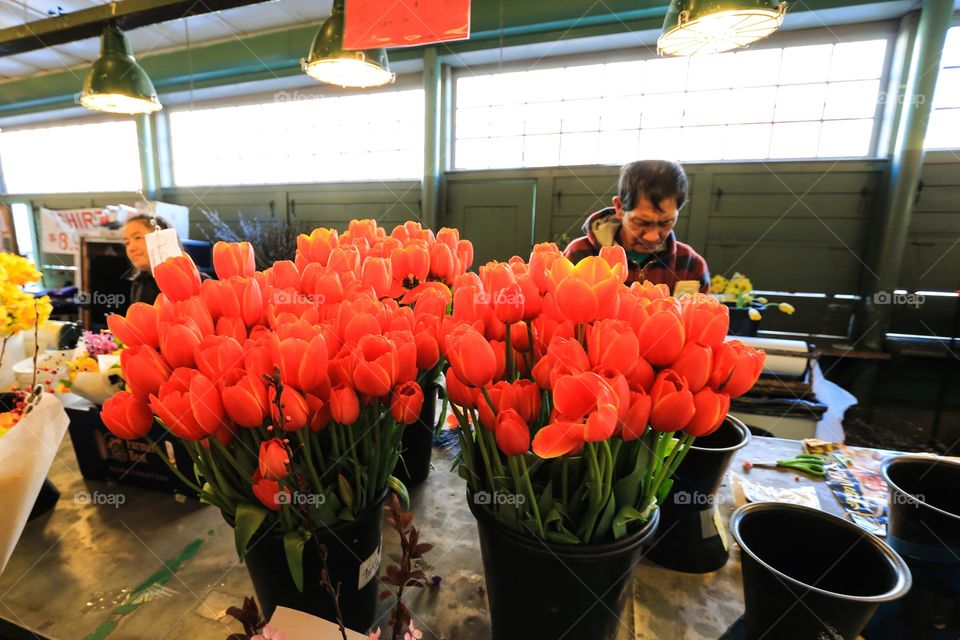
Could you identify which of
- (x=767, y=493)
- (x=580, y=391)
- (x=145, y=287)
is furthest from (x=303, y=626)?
(x=145, y=287)

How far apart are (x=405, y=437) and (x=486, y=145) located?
407 centimetres

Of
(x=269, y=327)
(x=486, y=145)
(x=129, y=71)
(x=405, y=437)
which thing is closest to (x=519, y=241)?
(x=486, y=145)

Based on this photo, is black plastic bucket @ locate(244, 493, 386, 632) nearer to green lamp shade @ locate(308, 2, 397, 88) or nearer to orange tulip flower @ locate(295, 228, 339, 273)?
orange tulip flower @ locate(295, 228, 339, 273)

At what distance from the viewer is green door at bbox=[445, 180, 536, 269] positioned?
4.14 metres

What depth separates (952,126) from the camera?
314cm

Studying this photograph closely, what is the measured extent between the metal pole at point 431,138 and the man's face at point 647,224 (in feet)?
8.31

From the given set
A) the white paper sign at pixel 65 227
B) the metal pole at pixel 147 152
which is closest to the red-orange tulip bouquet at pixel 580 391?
the metal pole at pixel 147 152

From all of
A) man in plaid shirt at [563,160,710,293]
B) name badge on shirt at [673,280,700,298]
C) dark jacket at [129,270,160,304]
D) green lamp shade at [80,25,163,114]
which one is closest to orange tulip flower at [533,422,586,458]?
man in plaid shirt at [563,160,710,293]

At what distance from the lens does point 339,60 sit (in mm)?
1571

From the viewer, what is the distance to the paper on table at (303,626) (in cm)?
45

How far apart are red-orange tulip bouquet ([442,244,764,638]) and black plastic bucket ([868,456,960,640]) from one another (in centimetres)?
31

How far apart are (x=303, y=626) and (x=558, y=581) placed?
0.27 metres

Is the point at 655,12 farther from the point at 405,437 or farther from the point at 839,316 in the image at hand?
the point at 405,437

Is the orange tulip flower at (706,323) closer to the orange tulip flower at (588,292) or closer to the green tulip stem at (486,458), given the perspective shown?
the orange tulip flower at (588,292)
